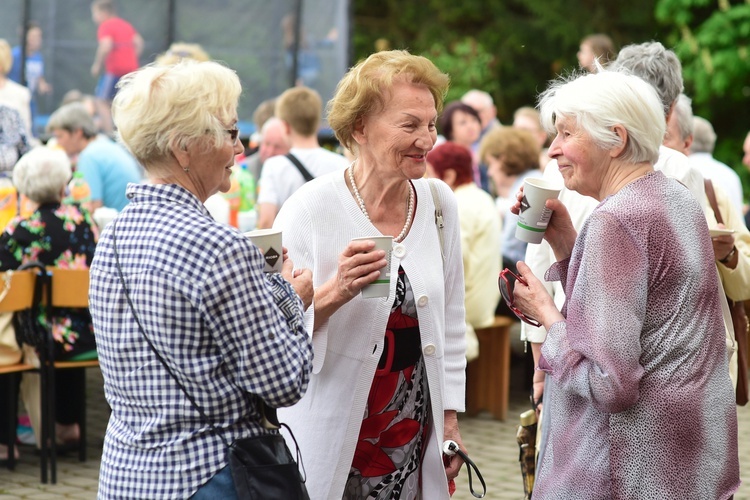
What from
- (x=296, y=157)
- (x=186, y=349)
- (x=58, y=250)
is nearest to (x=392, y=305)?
(x=186, y=349)

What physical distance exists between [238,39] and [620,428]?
10.4 meters

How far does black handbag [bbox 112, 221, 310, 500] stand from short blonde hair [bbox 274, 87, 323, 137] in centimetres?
479

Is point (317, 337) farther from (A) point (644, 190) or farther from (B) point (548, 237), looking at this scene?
(A) point (644, 190)

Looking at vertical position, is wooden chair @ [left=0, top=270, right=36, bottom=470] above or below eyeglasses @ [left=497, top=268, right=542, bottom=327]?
below

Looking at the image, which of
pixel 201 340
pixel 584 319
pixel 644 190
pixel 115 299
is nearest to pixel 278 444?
pixel 201 340

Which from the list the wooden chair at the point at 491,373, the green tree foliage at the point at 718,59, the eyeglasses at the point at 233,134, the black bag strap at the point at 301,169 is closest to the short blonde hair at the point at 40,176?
the black bag strap at the point at 301,169

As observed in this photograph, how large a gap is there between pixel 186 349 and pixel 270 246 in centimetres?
39

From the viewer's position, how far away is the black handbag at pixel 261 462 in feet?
7.90

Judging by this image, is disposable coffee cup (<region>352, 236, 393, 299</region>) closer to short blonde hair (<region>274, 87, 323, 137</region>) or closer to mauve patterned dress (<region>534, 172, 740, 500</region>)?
mauve patterned dress (<region>534, 172, 740, 500</region>)

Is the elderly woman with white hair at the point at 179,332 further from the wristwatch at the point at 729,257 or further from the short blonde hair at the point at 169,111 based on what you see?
the wristwatch at the point at 729,257

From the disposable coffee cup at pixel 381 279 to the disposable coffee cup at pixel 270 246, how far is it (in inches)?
11.4

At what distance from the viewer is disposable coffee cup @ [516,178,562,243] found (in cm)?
316

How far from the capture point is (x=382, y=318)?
3.19 meters

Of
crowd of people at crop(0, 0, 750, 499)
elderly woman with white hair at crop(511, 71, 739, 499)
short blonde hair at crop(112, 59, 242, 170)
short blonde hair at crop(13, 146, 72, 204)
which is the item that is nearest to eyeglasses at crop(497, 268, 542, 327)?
crowd of people at crop(0, 0, 750, 499)
